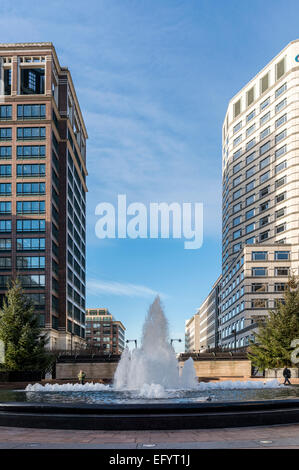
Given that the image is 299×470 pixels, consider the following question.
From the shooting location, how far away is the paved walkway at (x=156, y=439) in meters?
9.27

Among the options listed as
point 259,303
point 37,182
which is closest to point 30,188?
point 37,182

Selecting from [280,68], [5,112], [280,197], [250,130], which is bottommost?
[280,197]

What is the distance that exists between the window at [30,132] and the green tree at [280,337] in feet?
179

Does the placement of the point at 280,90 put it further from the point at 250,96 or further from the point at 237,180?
the point at 237,180

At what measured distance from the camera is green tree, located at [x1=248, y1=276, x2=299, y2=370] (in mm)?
40688

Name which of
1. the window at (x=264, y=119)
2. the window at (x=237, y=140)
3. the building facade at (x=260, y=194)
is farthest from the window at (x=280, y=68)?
the window at (x=237, y=140)

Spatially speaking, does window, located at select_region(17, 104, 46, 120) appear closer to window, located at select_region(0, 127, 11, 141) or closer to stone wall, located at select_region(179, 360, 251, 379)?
window, located at select_region(0, 127, 11, 141)

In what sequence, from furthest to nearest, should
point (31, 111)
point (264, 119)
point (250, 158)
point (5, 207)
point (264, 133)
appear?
point (250, 158)
point (264, 119)
point (264, 133)
point (31, 111)
point (5, 207)

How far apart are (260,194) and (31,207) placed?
41.0m

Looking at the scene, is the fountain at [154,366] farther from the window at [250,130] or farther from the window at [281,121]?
the window at [250,130]

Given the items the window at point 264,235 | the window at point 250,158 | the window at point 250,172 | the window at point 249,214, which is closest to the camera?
the window at point 264,235

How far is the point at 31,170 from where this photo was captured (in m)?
81.7

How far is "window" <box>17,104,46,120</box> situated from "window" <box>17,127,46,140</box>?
75.3 inches
